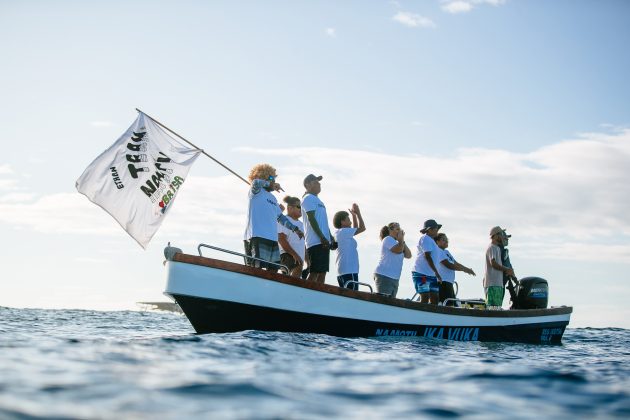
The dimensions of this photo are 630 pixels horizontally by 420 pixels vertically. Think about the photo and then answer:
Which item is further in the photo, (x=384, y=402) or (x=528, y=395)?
(x=528, y=395)

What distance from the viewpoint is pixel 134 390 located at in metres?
3.75

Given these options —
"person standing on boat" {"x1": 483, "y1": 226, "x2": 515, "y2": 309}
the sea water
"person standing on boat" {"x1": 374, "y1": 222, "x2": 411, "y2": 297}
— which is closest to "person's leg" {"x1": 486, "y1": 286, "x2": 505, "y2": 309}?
"person standing on boat" {"x1": 483, "y1": 226, "x2": 515, "y2": 309}

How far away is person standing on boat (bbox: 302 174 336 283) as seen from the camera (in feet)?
31.7

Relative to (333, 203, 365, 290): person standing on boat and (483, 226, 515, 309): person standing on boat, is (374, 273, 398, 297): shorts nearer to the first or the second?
(333, 203, 365, 290): person standing on boat

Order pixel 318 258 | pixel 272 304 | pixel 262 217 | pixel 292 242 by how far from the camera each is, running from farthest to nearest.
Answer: pixel 292 242 < pixel 318 258 < pixel 262 217 < pixel 272 304

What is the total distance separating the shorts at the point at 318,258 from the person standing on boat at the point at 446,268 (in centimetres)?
329

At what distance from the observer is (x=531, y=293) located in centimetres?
1438

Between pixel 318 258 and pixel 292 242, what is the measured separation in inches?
19.8

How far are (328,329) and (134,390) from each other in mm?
5986

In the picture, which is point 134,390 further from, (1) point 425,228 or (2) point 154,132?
(1) point 425,228

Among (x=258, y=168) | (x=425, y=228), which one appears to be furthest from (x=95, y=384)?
(x=425, y=228)

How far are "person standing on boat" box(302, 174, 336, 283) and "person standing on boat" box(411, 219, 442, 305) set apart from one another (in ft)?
8.22

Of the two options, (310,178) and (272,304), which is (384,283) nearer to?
(310,178)

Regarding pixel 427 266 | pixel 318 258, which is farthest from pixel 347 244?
pixel 427 266
